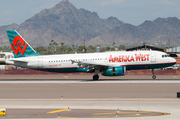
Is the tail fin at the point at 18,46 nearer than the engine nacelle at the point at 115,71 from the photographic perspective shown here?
No

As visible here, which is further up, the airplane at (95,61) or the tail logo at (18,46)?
the tail logo at (18,46)

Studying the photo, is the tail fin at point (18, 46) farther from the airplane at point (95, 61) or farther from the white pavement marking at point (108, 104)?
the white pavement marking at point (108, 104)

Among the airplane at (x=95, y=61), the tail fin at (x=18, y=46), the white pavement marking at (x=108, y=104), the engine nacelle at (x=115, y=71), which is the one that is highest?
the tail fin at (x=18, y=46)

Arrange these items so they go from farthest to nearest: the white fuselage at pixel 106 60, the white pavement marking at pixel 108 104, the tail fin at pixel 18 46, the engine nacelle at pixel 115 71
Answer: the tail fin at pixel 18 46 < the white fuselage at pixel 106 60 < the engine nacelle at pixel 115 71 < the white pavement marking at pixel 108 104

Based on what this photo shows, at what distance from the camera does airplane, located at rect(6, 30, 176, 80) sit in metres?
43.9

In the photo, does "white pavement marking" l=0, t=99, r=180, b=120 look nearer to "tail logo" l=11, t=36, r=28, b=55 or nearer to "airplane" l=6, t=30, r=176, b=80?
"airplane" l=6, t=30, r=176, b=80

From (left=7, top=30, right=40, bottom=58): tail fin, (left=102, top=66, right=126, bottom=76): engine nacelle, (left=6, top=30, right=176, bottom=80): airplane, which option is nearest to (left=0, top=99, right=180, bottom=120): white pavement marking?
(left=102, top=66, right=126, bottom=76): engine nacelle

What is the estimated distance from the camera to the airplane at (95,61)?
4388 cm

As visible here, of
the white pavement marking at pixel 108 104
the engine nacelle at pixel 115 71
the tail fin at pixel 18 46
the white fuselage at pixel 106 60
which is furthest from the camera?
the tail fin at pixel 18 46

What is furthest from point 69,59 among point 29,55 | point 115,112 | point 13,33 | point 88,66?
point 115,112

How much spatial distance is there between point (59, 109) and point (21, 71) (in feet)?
151

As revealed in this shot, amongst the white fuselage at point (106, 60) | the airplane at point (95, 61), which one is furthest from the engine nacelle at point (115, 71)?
the white fuselage at point (106, 60)

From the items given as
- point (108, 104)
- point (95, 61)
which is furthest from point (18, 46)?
point (108, 104)

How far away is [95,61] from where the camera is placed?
45344mm
